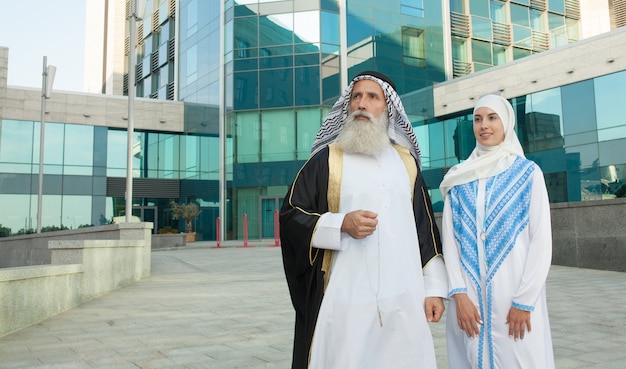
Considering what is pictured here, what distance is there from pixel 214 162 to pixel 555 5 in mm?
25035

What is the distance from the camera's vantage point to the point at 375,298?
8.15ft

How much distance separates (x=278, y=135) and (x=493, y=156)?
87.8 ft

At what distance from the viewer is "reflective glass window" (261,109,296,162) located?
29.1 m

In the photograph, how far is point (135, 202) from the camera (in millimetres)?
33781

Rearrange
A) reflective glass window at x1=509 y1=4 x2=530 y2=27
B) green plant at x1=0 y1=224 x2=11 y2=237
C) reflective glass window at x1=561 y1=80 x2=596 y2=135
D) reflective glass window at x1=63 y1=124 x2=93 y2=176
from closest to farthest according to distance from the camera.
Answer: reflective glass window at x1=561 y1=80 x2=596 y2=135 → green plant at x1=0 y1=224 x2=11 y2=237 → reflective glass window at x1=63 y1=124 x2=93 y2=176 → reflective glass window at x1=509 y1=4 x2=530 y2=27

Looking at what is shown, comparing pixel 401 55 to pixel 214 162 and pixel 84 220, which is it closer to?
pixel 214 162

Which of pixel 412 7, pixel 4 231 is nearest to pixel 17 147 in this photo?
pixel 4 231

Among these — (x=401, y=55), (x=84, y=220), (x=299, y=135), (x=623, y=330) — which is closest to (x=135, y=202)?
(x=84, y=220)

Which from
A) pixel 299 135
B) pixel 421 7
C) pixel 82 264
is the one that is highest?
pixel 421 7

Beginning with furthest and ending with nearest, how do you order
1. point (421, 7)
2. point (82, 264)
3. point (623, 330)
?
1. point (421, 7)
2. point (82, 264)
3. point (623, 330)

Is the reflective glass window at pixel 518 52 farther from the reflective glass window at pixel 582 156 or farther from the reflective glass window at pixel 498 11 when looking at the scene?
the reflective glass window at pixel 582 156

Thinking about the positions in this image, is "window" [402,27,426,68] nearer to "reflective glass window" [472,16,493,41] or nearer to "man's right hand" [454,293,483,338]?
"reflective glass window" [472,16,493,41]

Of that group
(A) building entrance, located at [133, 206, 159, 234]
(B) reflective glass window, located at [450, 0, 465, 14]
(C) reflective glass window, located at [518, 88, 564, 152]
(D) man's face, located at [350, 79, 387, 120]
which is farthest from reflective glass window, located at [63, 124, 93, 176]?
(D) man's face, located at [350, 79, 387, 120]

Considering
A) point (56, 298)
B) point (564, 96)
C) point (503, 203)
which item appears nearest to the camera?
point (503, 203)
